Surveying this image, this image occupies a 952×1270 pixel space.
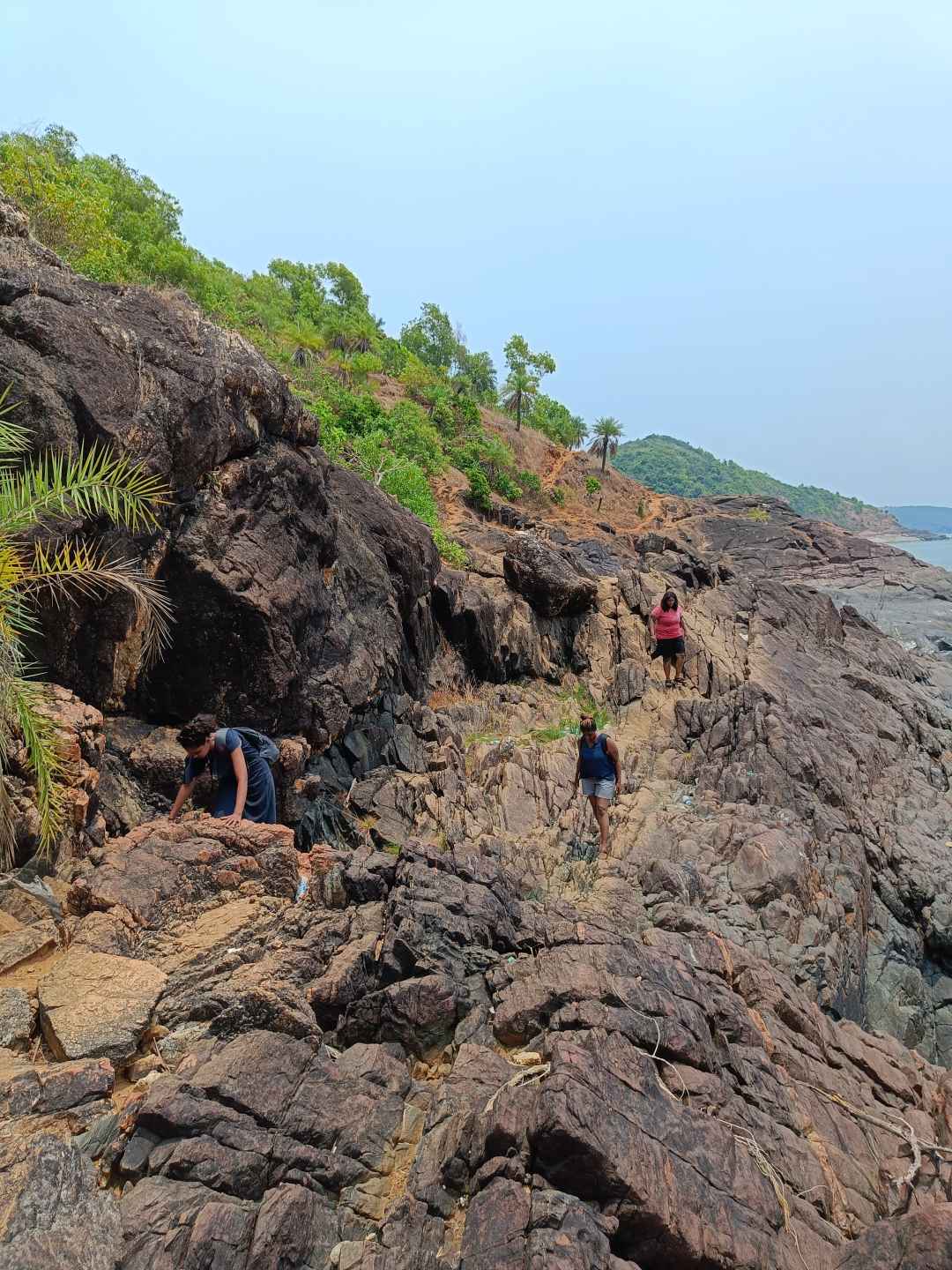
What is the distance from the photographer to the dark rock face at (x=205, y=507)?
729cm

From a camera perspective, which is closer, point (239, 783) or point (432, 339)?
point (239, 783)

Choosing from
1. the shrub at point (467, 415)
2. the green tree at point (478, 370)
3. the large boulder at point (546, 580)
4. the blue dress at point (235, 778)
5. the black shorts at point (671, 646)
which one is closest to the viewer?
the blue dress at point (235, 778)

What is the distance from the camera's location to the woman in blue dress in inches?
235

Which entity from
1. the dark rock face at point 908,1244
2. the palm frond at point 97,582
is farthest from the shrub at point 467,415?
the dark rock face at point 908,1244

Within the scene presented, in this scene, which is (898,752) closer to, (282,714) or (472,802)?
(472,802)

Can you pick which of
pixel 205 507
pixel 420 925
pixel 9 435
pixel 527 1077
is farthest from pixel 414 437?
pixel 527 1077

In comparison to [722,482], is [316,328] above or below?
below

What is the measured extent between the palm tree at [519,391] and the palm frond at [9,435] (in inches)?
1877

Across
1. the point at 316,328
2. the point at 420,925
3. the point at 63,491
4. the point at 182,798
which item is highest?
the point at 316,328

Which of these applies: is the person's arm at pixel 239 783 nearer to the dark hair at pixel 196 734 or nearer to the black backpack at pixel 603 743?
the dark hair at pixel 196 734

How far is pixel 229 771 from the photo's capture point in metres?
6.23

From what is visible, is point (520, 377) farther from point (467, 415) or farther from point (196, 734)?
point (196, 734)

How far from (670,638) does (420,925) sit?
34.1ft

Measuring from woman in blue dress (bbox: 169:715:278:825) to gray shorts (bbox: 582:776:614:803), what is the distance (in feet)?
14.1
